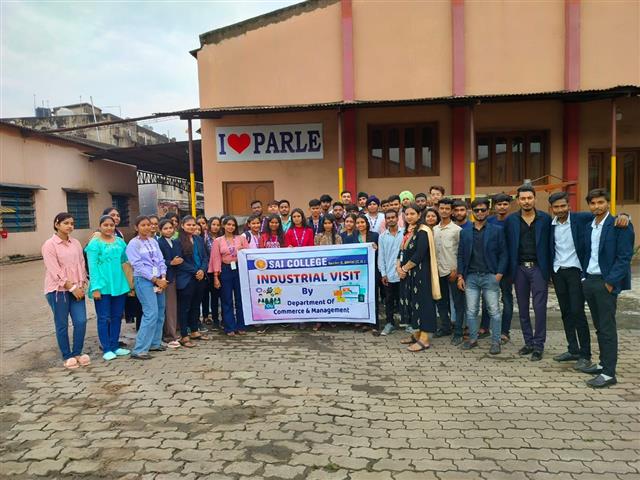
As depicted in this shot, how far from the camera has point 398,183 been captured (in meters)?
11.6

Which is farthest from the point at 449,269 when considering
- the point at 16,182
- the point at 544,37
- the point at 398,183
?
the point at 16,182

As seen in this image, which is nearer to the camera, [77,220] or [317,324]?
[317,324]

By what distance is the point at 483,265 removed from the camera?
486 cm

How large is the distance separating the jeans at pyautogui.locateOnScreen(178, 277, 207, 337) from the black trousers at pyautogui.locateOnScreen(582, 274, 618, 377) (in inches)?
177

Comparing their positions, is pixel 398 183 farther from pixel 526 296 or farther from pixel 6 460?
pixel 6 460

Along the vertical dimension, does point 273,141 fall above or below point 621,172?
above

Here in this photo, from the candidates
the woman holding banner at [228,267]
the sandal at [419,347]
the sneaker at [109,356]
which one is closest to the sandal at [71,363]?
the sneaker at [109,356]

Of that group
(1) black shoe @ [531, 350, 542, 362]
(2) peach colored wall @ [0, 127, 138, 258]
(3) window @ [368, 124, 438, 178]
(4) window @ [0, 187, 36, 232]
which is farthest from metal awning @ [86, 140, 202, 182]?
(1) black shoe @ [531, 350, 542, 362]

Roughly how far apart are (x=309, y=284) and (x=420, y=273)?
5.36ft

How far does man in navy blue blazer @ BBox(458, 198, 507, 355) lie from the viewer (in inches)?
190

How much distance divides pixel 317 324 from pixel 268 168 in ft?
21.3

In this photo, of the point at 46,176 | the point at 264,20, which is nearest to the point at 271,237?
the point at 264,20

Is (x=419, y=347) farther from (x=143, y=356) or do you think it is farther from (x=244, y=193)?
(x=244, y=193)

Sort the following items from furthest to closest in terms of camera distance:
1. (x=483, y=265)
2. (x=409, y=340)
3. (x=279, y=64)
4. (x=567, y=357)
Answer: (x=279, y=64), (x=409, y=340), (x=483, y=265), (x=567, y=357)
